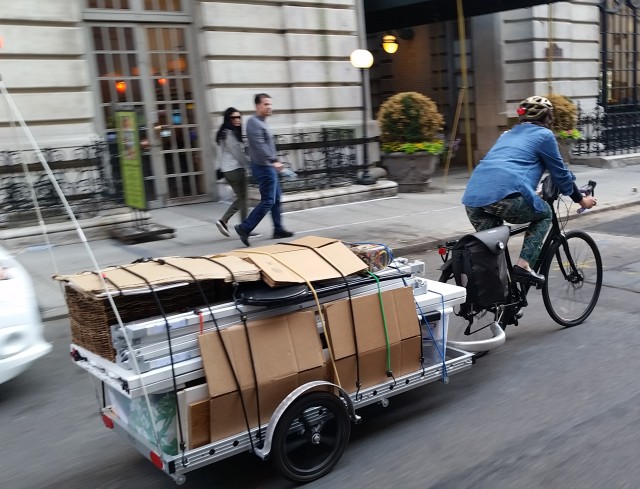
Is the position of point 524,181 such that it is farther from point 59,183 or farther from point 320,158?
point 320,158

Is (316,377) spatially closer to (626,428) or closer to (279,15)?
(626,428)

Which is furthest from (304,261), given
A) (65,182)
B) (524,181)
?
(65,182)

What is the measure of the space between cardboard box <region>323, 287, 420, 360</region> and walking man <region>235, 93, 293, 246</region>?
544 centimetres

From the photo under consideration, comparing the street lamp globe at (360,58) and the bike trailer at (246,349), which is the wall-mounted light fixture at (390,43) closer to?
the street lamp globe at (360,58)

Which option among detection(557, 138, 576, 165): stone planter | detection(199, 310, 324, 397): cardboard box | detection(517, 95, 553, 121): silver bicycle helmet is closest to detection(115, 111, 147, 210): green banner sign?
detection(517, 95, 553, 121): silver bicycle helmet

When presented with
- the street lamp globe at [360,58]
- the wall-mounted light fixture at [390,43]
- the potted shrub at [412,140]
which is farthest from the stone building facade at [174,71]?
the wall-mounted light fixture at [390,43]

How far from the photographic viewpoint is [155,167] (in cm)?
1252

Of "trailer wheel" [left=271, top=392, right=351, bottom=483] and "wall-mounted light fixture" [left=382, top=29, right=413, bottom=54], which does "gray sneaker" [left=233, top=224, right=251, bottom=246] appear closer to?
"trailer wheel" [left=271, top=392, right=351, bottom=483]

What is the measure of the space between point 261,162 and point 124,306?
622 cm

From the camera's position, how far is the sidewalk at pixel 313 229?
28.5 feet

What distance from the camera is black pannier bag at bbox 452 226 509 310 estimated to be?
4.62 m

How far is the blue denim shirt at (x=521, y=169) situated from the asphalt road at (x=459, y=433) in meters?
1.24

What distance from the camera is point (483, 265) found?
4.64m

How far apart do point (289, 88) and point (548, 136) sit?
924cm
